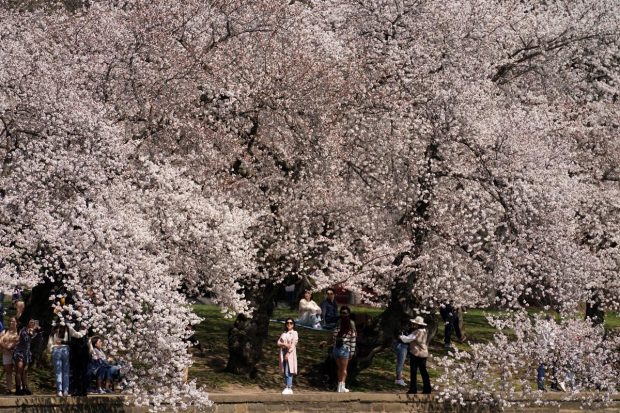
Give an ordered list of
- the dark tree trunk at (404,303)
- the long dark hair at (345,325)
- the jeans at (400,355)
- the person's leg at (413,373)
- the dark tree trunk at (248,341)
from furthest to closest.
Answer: the jeans at (400,355) < the dark tree trunk at (404,303) < the dark tree trunk at (248,341) < the long dark hair at (345,325) < the person's leg at (413,373)

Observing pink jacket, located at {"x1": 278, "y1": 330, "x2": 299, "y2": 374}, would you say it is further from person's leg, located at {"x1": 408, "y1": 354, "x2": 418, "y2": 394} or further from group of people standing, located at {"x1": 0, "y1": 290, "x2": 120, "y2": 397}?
group of people standing, located at {"x1": 0, "y1": 290, "x2": 120, "y2": 397}

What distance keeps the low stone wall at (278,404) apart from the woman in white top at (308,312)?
396cm

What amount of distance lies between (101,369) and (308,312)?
22.5 ft

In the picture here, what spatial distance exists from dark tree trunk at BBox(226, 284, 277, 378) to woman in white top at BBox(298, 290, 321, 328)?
1624 mm

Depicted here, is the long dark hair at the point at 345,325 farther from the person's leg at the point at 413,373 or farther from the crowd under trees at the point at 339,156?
the person's leg at the point at 413,373

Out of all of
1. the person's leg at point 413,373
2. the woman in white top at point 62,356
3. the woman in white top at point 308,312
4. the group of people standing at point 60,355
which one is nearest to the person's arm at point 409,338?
the person's leg at point 413,373

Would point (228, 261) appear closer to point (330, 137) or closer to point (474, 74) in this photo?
point (330, 137)

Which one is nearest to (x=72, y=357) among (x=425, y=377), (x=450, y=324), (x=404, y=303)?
(x=425, y=377)

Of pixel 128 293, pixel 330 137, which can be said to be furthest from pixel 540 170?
pixel 128 293

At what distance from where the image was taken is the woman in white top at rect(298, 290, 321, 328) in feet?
103

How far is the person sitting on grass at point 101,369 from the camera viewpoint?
25342 millimetres

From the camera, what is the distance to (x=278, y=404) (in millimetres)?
26625

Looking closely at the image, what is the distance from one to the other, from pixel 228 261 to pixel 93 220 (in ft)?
11.8

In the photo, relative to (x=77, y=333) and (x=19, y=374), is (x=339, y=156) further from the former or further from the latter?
(x=19, y=374)
